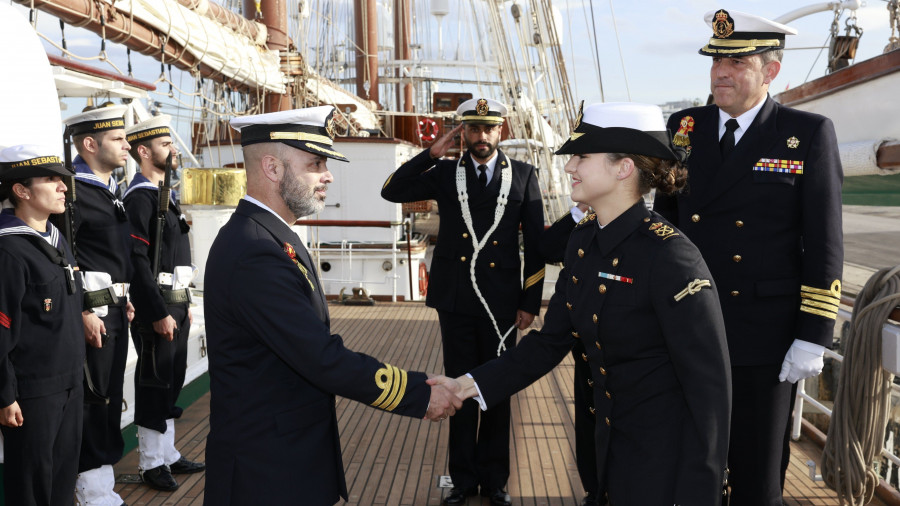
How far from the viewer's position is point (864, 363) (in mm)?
2723

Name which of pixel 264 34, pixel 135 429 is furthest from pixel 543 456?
pixel 264 34

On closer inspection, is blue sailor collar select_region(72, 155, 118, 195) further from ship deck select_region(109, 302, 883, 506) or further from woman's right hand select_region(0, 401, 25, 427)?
ship deck select_region(109, 302, 883, 506)

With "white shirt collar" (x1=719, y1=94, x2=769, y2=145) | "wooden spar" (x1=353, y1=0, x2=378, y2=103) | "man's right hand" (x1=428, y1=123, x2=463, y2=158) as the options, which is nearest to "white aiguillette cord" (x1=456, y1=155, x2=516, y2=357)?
"man's right hand" (x1=428, y1=123, x2=463, y2=158)

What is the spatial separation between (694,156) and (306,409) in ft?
5.16

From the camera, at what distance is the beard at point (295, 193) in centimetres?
212

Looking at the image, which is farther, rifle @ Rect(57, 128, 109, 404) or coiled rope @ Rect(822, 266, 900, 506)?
rifle @ Rect(57, 128, 109, 404)

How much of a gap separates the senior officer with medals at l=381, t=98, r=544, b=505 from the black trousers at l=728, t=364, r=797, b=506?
124 cm

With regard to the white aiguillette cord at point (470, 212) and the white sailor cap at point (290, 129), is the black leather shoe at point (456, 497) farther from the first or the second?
the white sailor cap at point (290, 129)

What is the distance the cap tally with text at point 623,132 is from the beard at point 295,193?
73 centimetres

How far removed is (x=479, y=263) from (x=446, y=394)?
1203 mm

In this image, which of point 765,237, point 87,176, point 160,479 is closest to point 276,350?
point 765,237

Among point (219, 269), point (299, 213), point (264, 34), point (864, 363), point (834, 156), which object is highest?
point (264, 34)

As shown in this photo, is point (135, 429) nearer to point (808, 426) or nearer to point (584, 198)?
point (584, 198)

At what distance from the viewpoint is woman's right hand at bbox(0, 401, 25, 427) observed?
251cm
